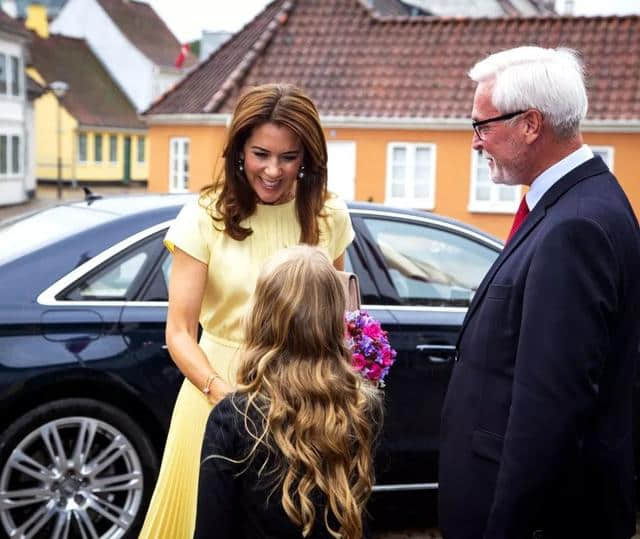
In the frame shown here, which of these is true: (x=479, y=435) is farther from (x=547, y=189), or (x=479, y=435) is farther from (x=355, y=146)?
(x=355, y=146)

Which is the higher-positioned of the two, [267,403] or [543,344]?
[543,344]

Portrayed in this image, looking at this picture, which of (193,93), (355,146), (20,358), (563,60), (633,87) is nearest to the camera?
(563,60)

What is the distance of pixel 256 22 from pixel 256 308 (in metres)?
26.4

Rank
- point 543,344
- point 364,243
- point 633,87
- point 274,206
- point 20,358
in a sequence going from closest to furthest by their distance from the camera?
point 543,344
point 274,206
point 20,358
point 364,243
point 633,87

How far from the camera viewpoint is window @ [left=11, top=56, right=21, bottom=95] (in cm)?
4069

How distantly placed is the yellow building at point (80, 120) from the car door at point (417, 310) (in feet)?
150

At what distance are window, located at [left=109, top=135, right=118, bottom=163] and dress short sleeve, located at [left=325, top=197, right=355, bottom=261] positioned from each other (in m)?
53.8

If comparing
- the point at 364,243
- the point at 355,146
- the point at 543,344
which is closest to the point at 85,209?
the point at 364,243

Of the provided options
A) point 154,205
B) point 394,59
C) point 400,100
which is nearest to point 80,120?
point 394,59

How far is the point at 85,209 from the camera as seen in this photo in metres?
5.02

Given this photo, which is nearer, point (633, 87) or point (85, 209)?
point (85, 209)

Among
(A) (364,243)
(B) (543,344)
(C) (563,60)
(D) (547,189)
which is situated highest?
(C) (563,60)

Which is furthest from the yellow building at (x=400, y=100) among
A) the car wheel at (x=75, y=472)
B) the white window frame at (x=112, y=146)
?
the white window frame at (x=112, y=146)

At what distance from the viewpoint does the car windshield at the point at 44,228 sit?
4590 millimetres
